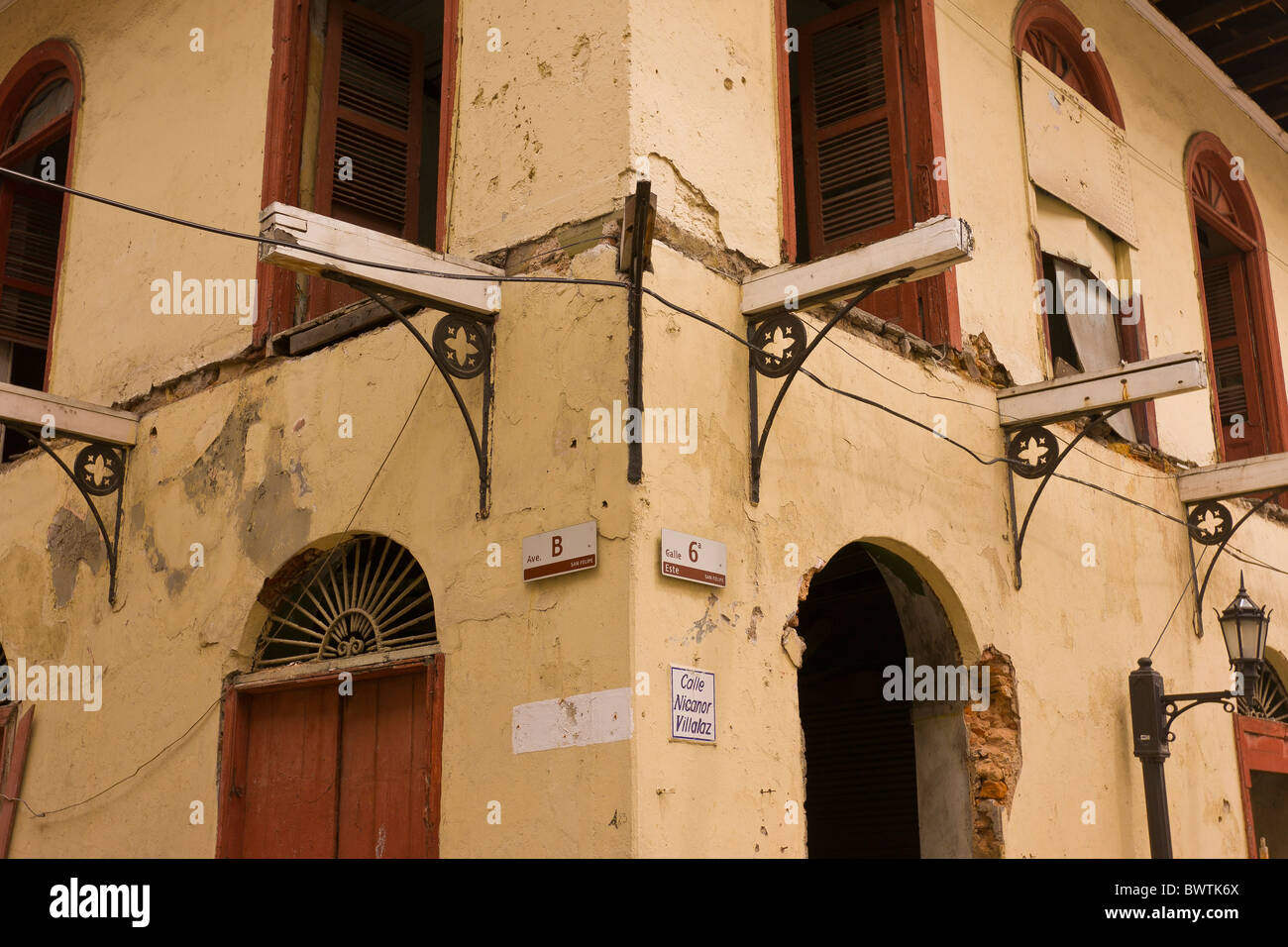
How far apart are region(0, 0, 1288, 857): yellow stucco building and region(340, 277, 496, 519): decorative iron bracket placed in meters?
0.02

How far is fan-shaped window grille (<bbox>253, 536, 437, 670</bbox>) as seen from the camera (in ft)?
20.5

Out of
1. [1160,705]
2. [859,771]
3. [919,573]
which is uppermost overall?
[919,573]

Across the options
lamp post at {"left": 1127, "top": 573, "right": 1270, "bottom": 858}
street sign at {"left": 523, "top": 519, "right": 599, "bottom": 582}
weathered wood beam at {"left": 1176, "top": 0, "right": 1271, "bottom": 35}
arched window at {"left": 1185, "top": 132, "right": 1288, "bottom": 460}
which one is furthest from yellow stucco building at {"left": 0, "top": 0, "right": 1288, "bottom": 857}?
arched window at {"left": 1185, "top": 132, "right": 1288, "bottom": 460}

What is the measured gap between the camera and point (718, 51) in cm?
626

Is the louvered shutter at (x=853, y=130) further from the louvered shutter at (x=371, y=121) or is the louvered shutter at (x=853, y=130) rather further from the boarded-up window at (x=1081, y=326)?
the louvered shutter at (x=371, y=121)

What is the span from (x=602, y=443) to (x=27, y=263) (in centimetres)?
588

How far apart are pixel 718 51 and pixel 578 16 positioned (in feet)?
2.15

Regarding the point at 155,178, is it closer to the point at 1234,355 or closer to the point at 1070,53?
the point at 1070,53

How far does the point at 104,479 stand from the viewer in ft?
25.0

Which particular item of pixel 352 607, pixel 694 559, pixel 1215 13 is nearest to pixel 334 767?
pixel 352 607

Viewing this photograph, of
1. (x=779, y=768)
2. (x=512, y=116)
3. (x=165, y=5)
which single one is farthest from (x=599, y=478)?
(x=165, y=5)

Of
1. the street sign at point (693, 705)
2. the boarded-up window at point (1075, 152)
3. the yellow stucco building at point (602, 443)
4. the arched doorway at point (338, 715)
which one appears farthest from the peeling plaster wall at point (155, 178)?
the boarded-up window at point (1075, 152)

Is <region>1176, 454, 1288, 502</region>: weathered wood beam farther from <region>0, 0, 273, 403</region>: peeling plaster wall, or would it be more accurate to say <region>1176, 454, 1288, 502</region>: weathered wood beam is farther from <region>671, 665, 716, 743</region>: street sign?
<region>0, 0, 273, 403</region>: peeling plaster wall

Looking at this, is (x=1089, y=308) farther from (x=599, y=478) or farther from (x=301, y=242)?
(x=301, y=242)
